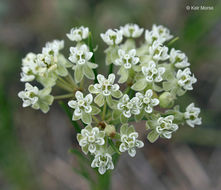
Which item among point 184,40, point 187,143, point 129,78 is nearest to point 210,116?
point 187,143

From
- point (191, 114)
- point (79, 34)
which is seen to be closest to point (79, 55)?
point (79, 34)

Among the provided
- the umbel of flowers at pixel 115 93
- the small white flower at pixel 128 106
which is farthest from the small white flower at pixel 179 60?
the small white flower at pixel 128 106

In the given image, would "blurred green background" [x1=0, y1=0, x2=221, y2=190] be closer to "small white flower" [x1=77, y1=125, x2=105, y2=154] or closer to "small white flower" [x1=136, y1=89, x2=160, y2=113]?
"small white flower" [x1=77, y1=125, x2=105, y2=154]

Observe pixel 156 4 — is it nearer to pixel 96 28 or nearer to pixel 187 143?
pixel 96 28

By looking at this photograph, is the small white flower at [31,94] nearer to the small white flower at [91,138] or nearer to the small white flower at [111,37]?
the small white flower at [91,138]

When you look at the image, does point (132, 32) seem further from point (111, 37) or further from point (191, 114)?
point (191, 114)

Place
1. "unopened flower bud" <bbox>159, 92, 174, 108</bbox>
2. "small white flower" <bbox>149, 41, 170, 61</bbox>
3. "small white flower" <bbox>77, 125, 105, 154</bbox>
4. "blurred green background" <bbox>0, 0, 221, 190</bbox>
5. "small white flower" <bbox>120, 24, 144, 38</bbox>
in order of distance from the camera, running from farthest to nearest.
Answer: "blurred green background" <bbox>0, 0, 221, 190</bbox> → "small white flower" <bbox>120, 24, 144, 38</bbox> → "small white flower" <bbox>149, 41, 170, 61</bbox> → "unopened flower bud" <bbox>159, 92, 174, 108</bbox> → "small white flower" <bbox>77, 125, 105, 154</bbox>

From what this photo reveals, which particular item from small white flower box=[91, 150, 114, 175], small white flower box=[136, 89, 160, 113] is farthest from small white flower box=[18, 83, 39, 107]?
small white flower box=[136, 89, 160, 113]

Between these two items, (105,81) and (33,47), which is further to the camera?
(33,47)
